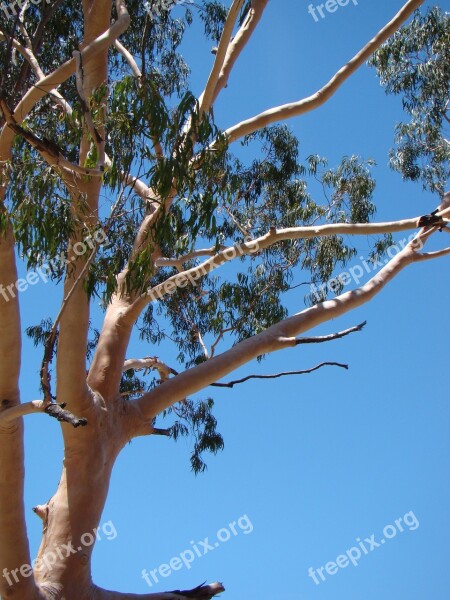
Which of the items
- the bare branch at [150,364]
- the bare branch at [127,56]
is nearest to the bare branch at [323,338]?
the bare branch at [150,364]

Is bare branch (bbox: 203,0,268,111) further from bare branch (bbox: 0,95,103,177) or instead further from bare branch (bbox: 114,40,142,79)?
bare branch (bbox: 0,95,103,177)

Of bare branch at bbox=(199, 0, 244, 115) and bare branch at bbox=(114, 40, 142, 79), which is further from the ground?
bare branch at bbox=(114, 40, 142, 79)

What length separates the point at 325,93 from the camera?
19.0 feet

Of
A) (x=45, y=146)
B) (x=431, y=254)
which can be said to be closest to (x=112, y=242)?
(x=45, y=146)

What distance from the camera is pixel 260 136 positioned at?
7.70 metres

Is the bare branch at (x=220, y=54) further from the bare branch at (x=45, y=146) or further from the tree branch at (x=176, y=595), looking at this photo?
the tree branch at (x=176, y=595)

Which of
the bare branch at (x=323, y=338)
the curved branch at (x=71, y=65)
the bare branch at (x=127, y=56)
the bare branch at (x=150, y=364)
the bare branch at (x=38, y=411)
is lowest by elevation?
the bare branch at (x=38, y=411)

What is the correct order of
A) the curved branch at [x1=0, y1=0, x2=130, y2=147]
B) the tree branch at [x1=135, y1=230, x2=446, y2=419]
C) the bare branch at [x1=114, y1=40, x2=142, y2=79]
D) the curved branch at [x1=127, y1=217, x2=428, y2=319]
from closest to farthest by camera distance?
the curved branch at [x1=0, y1=0, x2=130, y2=147] → the tree branch at [x1=135, y1=230, x2=446, y2=419] → the curved branch at [x1=127, y1=217, x2=428, y2=319] → the bare branch at [x1=114, y1=40, x2=142, y2=79]

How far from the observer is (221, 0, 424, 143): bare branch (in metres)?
5.71

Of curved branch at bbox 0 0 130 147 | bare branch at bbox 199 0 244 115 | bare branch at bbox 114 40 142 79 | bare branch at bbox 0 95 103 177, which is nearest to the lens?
bare branch at bbox 0 95 103 177

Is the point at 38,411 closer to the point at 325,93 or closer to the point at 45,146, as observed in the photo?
the point at 45,146

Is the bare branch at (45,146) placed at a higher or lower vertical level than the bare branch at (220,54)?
lower

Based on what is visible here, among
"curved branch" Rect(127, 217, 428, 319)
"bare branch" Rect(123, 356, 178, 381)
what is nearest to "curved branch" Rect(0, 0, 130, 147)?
"curved branch" Rect(127, 217, 428, 319)

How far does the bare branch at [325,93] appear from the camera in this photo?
571cm
